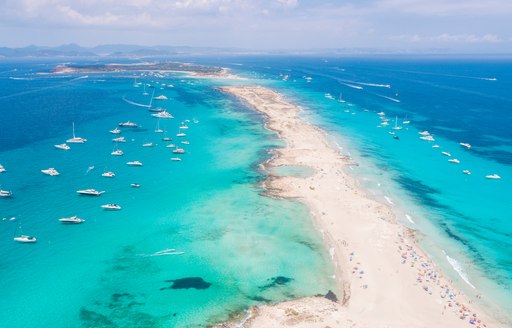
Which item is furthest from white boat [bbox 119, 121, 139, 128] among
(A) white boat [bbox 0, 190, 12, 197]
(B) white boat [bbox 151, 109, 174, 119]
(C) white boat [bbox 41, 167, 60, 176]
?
(A) white boat [bbox 0, 190, 12, 197]

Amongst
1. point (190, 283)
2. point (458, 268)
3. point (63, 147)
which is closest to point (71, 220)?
point (190, 283)

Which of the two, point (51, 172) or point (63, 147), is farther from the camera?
point (63, 147)

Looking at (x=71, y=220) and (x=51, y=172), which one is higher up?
(x=51, y=172)

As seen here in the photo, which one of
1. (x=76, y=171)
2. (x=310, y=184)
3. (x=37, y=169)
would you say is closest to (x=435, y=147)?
(x=310, y=184)

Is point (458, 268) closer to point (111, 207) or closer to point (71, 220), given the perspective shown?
point (111, 207)

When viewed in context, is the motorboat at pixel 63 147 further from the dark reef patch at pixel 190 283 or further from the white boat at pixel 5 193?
the dark reef patch at pixel 190 283

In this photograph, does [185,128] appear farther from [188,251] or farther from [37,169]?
[188,251]
